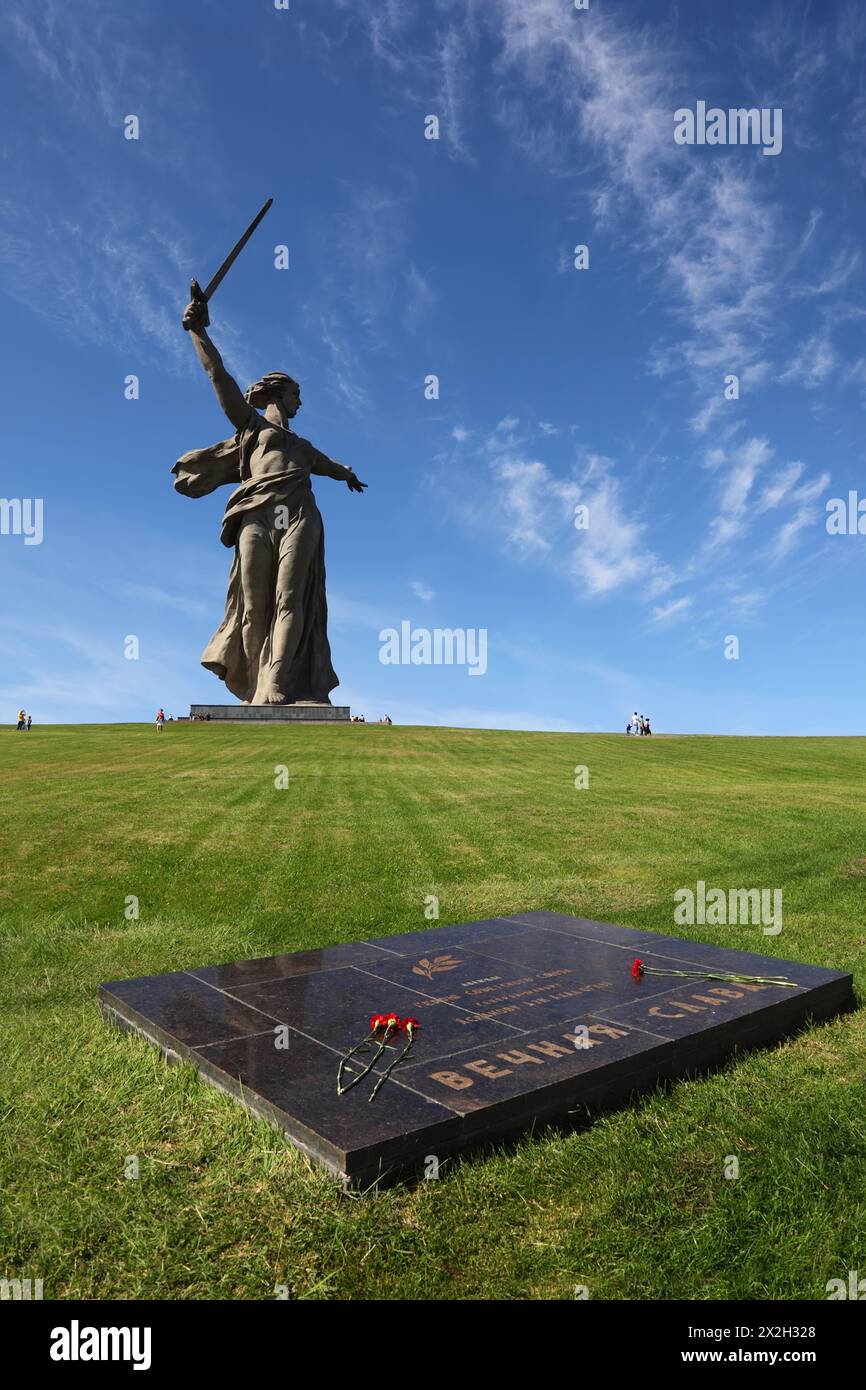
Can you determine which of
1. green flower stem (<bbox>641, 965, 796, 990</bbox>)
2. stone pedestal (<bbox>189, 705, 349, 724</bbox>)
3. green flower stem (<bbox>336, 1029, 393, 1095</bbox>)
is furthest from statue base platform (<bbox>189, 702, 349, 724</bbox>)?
green flower stem (<bbox>336, 1029, 393, 1095</bbox>)

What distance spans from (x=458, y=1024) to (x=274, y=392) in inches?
1974

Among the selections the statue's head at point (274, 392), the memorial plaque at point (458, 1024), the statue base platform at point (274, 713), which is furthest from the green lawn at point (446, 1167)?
the statue's head at point (274, 392)

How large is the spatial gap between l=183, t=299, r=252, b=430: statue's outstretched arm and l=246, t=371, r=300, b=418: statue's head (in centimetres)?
197

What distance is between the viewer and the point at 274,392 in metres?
51.8

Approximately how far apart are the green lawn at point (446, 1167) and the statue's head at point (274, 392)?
1288 inches

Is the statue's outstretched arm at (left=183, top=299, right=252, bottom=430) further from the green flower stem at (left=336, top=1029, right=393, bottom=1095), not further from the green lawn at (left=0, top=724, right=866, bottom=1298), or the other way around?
the green flower stem at (left=336, top=1029, right=393, bottom=1095)

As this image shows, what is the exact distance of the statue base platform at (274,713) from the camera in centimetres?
4759

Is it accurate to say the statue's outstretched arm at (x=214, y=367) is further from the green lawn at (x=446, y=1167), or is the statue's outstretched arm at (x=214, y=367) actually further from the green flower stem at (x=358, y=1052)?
the green flower stem at (x=358, y=1052)

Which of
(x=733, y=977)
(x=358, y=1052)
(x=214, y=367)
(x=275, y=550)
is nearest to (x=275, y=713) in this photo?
(x=275, y=550)

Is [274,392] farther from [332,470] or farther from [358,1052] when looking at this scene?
[358,1052]

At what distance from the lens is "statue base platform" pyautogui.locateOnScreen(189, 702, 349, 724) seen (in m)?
47.6

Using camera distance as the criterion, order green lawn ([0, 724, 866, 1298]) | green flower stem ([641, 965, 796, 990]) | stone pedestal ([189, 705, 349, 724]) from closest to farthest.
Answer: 1. green lawn ([0, 724, 866, 1298])
2. green flower stem ([641, 965, 796, 990])
3. stone pedestal ([189, 705, 349, 724])
